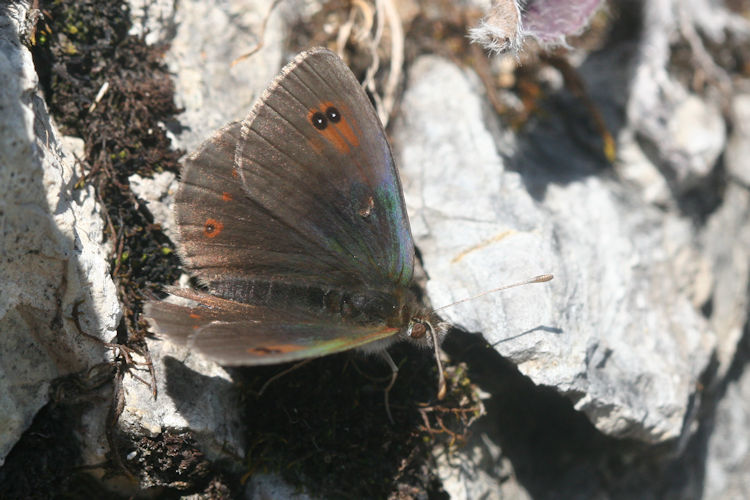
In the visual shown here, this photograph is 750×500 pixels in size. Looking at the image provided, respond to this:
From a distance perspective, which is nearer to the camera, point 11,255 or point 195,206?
point 11,255

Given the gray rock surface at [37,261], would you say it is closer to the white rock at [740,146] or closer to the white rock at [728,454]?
the white rock at [728,454]

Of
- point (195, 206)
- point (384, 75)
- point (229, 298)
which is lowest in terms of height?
point (229, 298)

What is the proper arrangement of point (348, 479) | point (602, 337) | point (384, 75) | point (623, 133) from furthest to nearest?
Result: 1. point (623, 133)
2. point (384, 75)
3. point (602, 337)
4. point (348, 479)

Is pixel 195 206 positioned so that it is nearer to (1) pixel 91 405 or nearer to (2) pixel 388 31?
(1) pixel 91 405

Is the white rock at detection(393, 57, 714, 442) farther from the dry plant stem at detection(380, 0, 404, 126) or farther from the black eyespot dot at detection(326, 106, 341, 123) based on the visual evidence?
the black eyespot dot at detection(326, 106, 341, 123)

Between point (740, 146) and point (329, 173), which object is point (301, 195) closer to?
point (329, 173)

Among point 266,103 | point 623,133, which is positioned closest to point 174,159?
point 266,103

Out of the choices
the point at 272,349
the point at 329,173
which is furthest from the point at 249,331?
the point at 329,173
